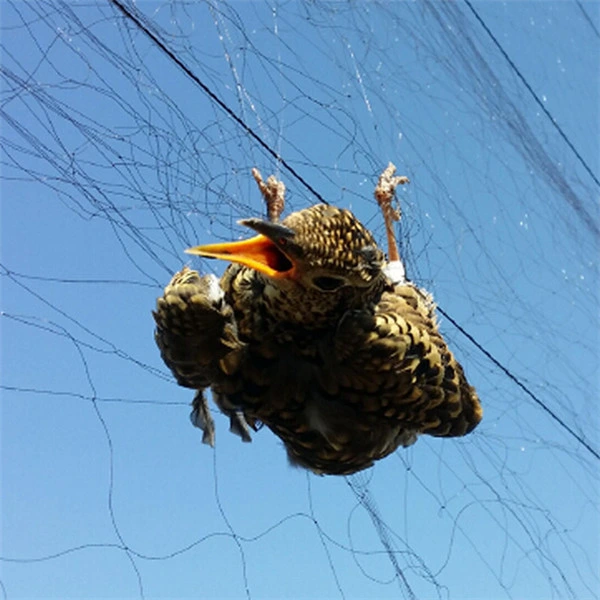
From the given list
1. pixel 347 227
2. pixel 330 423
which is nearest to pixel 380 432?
pixel 330 423

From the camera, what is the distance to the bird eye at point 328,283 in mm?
1337

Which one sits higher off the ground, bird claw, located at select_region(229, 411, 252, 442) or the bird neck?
the bird neck

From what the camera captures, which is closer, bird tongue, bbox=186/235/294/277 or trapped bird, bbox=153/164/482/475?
bird tongue, bbox=186/235/294/277

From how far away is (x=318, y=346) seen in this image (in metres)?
1.48

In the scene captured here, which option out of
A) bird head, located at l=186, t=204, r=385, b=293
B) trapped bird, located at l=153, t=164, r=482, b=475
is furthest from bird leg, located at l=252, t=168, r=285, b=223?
bird head, located at l=186, t=204, r=385, b=293

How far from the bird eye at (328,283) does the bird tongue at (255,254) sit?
4cm

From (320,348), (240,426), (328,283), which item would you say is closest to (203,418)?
(240,426)

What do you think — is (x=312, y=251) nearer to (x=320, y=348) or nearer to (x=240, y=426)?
(x=320, y=348)

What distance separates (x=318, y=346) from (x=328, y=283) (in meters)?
0.16

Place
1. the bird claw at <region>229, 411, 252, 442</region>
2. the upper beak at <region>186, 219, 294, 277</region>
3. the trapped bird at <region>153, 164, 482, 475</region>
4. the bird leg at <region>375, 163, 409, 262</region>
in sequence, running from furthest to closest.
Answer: the bird leg at <region>375, 163, 409, 262</region>
the bird claw at <region>229, 411, 252, 442</region>
the trapped bird at <region>153, 164, 482, 475</region>
the upper beak at <region>186, 219, 294, 277</region>

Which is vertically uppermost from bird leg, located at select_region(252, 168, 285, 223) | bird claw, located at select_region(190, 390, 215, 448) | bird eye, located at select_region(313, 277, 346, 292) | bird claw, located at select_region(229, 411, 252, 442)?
bird eye, located at select_region(313, 277, 346, 292)

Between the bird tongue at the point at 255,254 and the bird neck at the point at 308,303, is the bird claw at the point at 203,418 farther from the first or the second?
the bird tongue at the point at 255,254

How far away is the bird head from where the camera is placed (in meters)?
1.23

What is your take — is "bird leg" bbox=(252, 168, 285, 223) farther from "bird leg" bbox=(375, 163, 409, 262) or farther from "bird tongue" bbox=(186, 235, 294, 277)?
"bird tongue" bbox=(186, 235, 294, 277)
